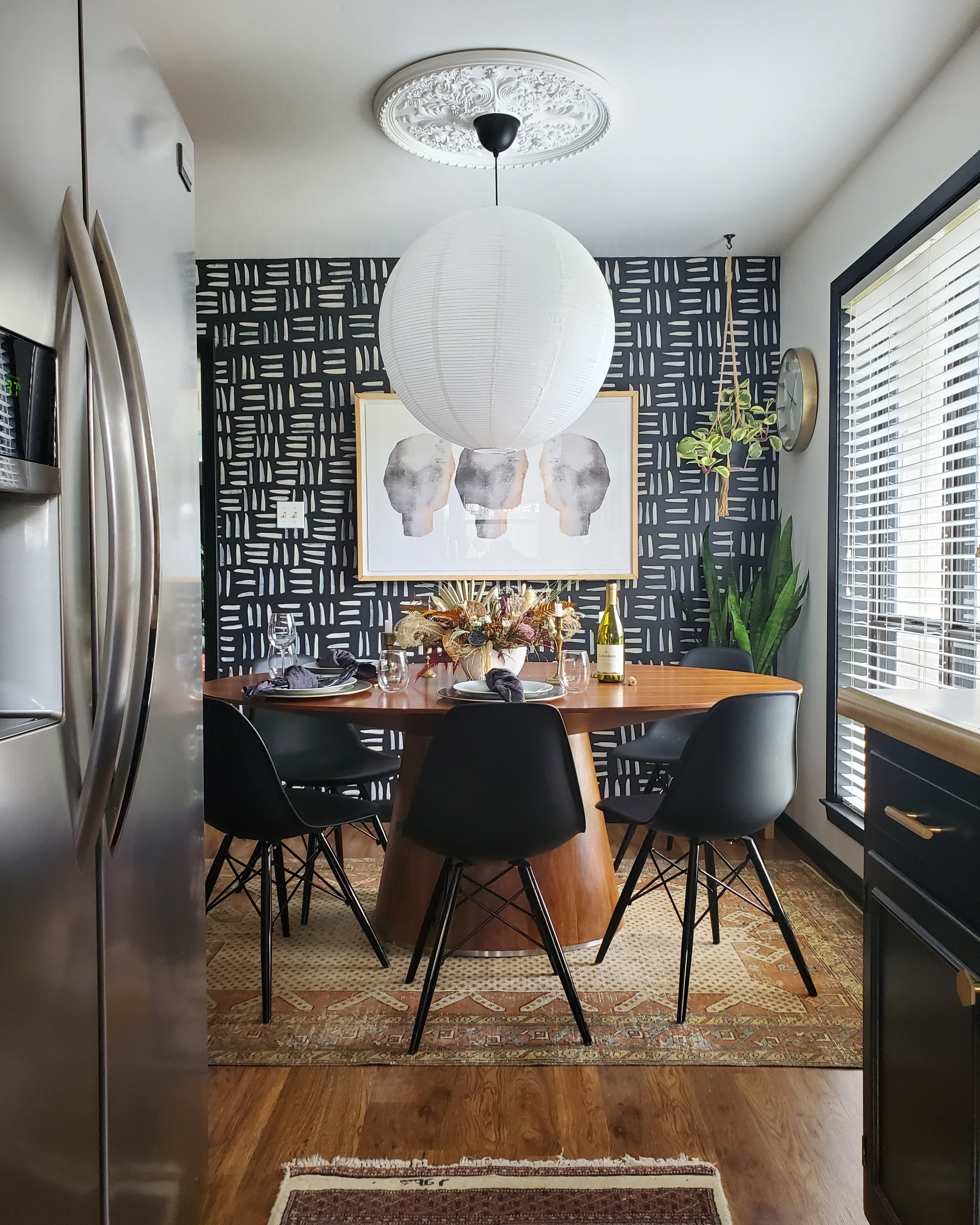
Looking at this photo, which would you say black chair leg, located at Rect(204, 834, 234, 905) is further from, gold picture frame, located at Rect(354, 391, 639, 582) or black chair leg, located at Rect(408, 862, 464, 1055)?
gold picture frame, located at Rect(354, 391, 639, 582)

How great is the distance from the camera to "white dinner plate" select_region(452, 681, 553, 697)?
259cm

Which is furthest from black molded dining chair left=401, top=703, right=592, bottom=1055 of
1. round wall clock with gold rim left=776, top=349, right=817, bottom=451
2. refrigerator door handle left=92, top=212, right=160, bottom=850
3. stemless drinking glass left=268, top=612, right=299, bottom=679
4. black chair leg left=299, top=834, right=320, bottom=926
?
round wall clock with gold rim left=776, top=349, right=817, bottom=451

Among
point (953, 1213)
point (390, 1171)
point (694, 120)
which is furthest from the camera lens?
point (694, 120)

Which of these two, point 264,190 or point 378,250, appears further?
point 378,250

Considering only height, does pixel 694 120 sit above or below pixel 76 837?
above

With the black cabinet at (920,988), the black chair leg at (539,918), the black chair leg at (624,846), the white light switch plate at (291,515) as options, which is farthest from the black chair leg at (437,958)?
the white light switch plate at (291,515)

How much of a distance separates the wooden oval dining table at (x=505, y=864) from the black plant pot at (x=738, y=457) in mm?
1612

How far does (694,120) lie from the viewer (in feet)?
9.42

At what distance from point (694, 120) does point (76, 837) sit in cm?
275

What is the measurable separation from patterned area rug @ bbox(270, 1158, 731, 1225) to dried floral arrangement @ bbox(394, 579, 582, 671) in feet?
4.37

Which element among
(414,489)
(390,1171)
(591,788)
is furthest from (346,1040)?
(414,489)

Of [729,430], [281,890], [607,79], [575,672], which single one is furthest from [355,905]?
[729,430]

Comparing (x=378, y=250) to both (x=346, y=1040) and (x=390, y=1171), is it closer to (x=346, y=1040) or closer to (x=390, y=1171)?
(x=346, y=1040)

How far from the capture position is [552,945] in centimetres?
230
